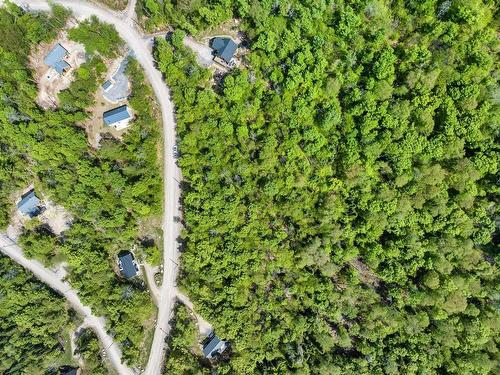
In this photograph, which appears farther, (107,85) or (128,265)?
(128,265)

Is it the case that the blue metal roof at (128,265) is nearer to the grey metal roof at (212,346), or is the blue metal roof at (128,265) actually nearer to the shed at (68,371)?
the grey metal roof at (212,346)

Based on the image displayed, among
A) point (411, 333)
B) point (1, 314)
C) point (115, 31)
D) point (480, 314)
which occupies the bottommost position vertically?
point (480, 314)

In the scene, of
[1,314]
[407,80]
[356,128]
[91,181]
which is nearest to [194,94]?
[91,181]

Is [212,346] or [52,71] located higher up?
[52,71]

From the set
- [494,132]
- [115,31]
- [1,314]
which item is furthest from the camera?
[1,314]

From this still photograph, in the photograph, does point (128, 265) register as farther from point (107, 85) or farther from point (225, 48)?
point (225, 48)

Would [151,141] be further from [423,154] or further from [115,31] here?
[423,154]

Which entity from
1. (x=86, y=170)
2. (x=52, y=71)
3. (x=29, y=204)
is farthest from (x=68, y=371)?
(x=52, y=71)
